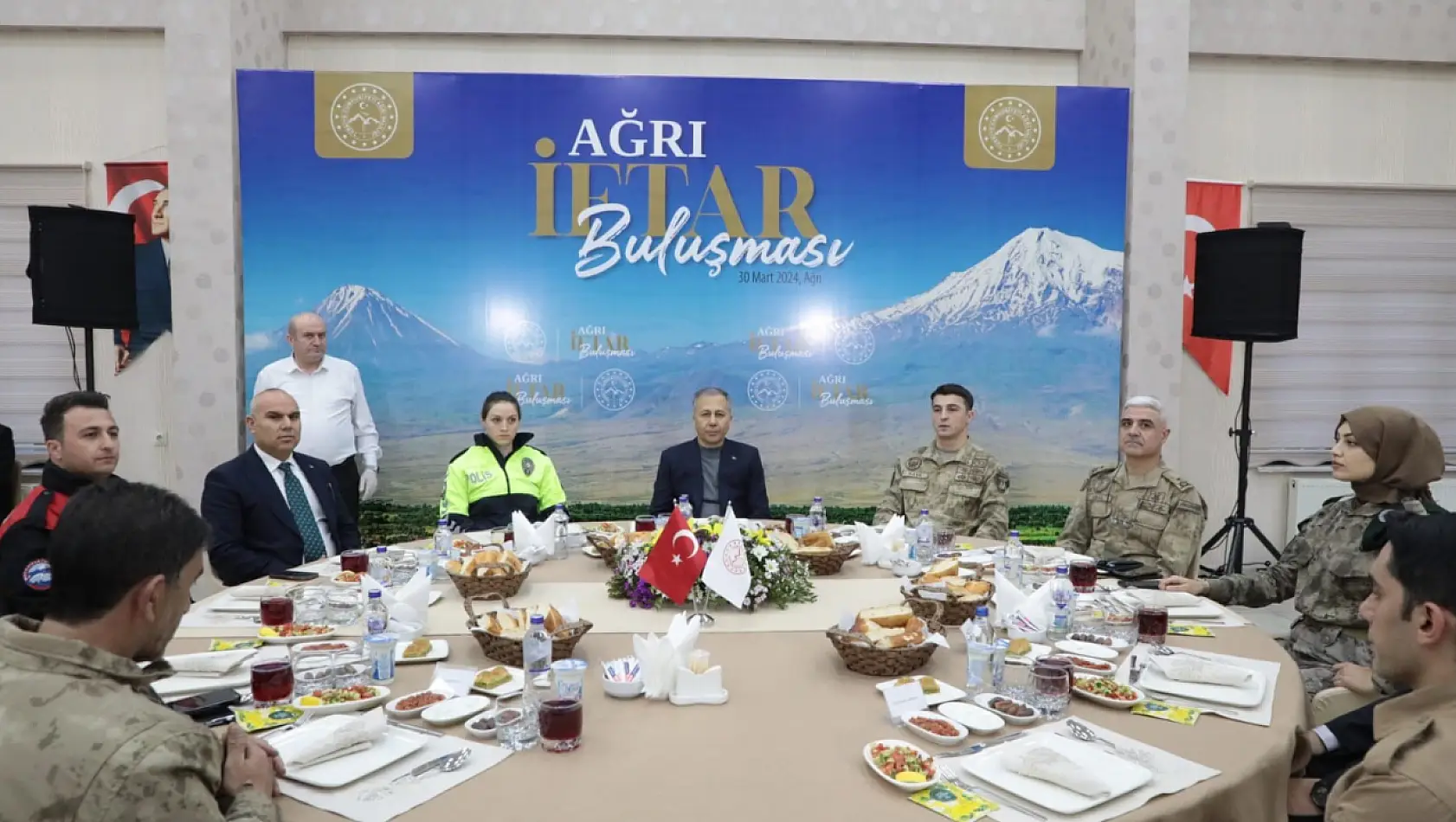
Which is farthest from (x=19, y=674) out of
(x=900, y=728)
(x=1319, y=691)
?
(x=1319, y=691)

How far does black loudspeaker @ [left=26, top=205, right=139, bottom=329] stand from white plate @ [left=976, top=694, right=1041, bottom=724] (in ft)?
16.0

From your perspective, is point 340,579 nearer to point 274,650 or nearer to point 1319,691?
point 274,650

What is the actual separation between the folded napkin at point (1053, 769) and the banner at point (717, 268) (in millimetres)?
4100

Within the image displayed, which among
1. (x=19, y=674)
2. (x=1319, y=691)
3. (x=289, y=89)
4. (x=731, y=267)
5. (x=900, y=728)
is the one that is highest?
(x=289, y=89)

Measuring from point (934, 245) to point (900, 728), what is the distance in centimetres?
422

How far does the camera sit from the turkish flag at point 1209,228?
248 inches

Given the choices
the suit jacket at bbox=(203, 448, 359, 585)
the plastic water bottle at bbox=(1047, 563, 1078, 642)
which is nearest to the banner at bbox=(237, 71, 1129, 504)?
the suit jacket at bbox=(203, 448, 359, 585)

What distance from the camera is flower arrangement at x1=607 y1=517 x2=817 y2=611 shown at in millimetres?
2965

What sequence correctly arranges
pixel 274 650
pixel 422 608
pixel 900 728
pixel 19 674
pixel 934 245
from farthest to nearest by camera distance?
pixel 934 245 < pixel 422 608 < pixel 274 650 < pixel 900 728 < pixel 19 674

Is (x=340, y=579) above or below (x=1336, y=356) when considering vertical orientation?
below

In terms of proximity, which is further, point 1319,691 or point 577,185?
point 577,185

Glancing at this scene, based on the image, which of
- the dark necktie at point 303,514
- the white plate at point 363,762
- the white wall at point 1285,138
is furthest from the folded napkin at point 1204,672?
the white wall at point 1285,138

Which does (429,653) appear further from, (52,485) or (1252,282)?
(1252,282)

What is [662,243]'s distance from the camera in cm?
576
